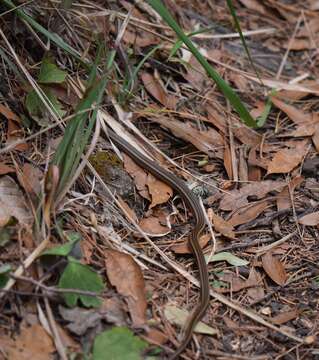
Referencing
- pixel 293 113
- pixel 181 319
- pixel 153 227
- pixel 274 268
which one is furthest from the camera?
pixel 293 113

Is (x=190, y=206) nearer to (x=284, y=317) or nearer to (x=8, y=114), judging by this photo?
(x=284, y=317)

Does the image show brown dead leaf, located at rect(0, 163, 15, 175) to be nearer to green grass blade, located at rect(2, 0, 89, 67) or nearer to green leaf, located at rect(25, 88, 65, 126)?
green leaf, located at rect(25, 88, 65, 126)

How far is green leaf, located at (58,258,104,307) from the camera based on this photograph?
8.71 feet

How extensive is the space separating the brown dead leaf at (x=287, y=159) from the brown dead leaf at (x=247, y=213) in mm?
268

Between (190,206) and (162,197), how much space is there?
0.16 metres

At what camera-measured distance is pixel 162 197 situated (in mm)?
3518

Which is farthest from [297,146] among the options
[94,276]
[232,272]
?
[94,276]

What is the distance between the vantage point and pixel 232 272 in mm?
3219

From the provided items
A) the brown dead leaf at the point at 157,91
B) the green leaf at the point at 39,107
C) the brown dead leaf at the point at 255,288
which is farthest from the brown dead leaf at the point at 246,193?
the green leaf at the point at 39,107

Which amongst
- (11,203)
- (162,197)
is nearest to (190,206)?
(162,197)

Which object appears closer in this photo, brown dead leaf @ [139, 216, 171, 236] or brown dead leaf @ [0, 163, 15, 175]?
brown dead leaf @ [0, 163, 15, 175]

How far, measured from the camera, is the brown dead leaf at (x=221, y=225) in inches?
133

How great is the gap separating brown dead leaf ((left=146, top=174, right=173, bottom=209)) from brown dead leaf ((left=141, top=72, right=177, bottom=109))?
618mm

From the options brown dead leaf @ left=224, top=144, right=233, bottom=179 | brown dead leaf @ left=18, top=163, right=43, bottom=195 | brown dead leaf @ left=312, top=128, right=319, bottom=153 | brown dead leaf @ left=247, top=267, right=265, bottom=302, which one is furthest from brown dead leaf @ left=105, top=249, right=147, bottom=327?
brown dead leaf @ left=312, top=128, right=319, bottom=153
